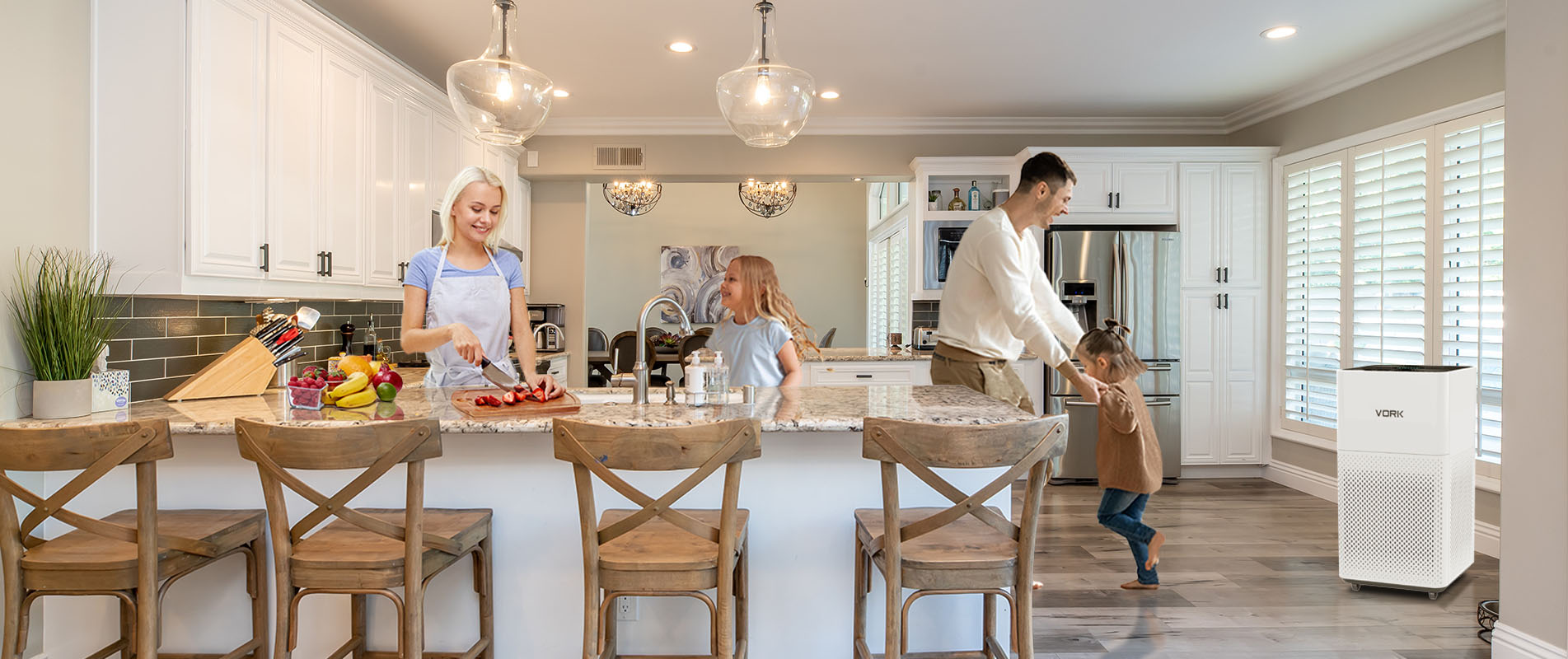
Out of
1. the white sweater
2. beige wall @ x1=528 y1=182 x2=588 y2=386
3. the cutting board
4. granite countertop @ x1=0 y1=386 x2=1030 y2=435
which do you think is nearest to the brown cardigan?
the white sweater

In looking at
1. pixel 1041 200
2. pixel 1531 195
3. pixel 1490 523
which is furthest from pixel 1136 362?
pixel 1490 523

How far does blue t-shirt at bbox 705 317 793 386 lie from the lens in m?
2.85

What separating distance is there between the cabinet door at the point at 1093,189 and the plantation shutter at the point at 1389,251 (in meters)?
1.32

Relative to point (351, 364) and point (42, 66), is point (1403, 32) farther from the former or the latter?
point (42, 66)

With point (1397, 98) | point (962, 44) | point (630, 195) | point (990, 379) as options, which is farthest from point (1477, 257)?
point (630, 195)

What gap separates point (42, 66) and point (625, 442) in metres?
2.03

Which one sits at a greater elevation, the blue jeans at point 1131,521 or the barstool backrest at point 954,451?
the barstool backrest at point 954,451

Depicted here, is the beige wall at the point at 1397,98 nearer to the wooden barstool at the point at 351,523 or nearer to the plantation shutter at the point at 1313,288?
the plantation shutter at the point at 1313,288

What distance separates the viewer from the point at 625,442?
1.57m

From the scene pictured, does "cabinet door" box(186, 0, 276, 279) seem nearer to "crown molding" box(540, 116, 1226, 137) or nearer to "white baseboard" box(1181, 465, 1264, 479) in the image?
"crown molding" box(540, 116, 1226, 137)

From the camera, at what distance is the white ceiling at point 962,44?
3590 millimetres

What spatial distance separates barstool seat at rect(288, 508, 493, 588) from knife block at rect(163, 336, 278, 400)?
2.68 ft

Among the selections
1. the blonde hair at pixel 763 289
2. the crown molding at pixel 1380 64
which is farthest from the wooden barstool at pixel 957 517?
the crown molding at pixel 1380 64

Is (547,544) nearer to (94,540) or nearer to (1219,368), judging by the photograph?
(94,540)
